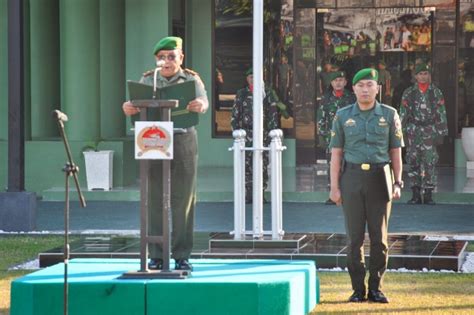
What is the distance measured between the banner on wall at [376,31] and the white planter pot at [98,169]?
6158 mm

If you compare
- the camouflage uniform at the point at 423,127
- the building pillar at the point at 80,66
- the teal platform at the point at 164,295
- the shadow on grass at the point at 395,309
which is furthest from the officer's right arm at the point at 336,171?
the building pillar at the point at 80,66

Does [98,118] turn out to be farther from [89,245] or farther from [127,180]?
[89,245]

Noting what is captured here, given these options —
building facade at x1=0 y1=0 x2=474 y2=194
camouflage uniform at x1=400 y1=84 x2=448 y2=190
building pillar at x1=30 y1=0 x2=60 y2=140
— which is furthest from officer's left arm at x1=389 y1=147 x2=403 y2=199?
building pillar at x1=30 y1=0 x2=60 y2=140

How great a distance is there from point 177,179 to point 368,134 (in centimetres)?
156

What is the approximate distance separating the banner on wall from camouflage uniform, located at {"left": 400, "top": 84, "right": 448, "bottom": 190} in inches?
211

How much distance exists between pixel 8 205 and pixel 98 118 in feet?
15.8

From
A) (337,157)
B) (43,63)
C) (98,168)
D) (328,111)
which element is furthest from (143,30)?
(337,157)

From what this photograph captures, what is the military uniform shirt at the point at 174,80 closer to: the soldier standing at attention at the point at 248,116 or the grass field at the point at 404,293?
the grass field at the point at 404,293

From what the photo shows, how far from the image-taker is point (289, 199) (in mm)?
19812

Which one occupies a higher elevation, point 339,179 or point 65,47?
point 65,47

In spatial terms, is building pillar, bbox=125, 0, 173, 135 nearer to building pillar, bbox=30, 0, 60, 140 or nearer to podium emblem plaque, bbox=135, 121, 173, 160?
building pillar, bbox=30, 0, 60, 140

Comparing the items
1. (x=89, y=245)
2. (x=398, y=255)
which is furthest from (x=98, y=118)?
(x=398, y=255)

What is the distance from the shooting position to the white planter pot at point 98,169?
66.0 feet

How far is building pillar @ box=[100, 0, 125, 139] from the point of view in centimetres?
2127
